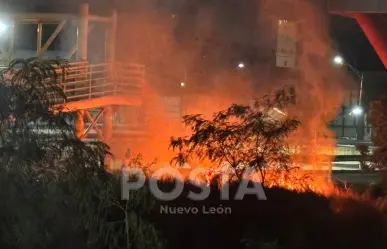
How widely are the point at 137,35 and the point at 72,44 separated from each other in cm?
152

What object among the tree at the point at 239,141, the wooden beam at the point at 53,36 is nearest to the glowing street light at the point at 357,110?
the wooden beam at the point at 53,36

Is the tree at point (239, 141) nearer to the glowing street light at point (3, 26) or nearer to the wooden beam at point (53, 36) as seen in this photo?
the wooden beam at point (53, 36)

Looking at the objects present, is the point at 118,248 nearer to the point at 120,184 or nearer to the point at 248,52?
the point at 120,184

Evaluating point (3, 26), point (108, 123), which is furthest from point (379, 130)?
point (3, 26)

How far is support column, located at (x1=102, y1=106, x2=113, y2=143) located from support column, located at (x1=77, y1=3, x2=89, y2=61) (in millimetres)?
1248

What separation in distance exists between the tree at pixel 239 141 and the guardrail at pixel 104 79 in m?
4.70

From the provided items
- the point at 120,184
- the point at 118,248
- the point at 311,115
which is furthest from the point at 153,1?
the point at 118,248

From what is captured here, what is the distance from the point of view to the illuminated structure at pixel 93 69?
38.8 feet

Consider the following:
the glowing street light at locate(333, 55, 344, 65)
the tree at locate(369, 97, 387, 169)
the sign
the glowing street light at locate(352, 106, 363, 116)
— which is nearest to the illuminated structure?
the sign

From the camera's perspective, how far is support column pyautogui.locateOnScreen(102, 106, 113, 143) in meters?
12.4

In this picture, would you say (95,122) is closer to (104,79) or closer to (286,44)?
(104,79)

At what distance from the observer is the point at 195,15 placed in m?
13.5

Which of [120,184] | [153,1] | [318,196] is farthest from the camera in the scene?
[153,1]

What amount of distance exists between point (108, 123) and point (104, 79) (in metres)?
0.91
